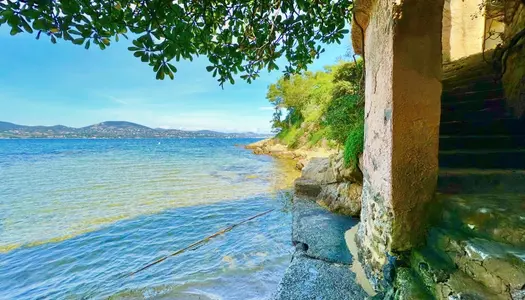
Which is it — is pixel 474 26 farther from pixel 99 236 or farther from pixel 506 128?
pixel 99 236

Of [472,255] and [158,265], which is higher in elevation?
[472,255]

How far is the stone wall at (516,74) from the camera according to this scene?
3.15 metres

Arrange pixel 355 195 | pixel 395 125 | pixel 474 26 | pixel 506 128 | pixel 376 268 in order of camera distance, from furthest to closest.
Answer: pixel 474 26, pixel 355 195, pixel 506 128, pixel 376 268, pixel 395 125

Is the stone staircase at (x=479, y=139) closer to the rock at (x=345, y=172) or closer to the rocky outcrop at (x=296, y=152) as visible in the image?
the rock at (x=345, y=172)

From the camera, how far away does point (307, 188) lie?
622 centimetres

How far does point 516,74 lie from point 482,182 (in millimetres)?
2353

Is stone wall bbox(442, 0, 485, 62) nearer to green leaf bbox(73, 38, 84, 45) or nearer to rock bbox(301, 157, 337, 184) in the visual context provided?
rock bbox(301, 157, 337, 184)

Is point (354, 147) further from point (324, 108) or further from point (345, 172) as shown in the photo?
point (324, 108)

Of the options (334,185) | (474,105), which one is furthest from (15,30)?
(334,185)

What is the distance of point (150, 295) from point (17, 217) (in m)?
6.21

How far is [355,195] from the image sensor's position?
4.82m

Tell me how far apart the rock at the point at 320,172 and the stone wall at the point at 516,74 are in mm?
3105

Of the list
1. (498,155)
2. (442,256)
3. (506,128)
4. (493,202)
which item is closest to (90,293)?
(442,256)

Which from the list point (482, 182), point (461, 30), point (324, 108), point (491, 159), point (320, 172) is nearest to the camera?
point (482, 182)
